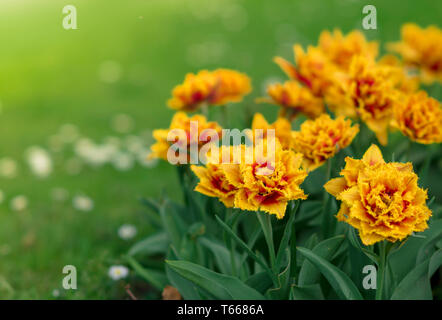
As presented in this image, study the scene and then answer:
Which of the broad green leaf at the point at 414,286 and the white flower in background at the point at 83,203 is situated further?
the white flower in background at the point at 83,203

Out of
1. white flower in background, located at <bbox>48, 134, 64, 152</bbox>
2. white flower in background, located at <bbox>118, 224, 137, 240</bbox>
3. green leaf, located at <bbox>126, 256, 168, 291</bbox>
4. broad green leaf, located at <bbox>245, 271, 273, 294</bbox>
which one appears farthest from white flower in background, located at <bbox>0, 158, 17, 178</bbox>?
broad green leaf, located at <bbox>245, 271, 273, 294</bbox>

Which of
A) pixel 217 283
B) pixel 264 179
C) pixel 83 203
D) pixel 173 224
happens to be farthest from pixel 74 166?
pixel 264 179

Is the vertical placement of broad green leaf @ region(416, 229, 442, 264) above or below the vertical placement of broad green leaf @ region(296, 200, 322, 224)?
below

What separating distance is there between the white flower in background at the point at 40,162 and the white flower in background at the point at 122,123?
1.98 ft

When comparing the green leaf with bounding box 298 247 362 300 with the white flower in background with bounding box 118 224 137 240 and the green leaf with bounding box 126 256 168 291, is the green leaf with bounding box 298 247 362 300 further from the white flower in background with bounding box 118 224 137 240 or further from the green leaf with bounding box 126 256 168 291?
the white flower in background with bounding box 118 224 137 240

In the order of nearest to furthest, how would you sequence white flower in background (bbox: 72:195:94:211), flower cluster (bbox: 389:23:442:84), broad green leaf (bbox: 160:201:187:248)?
broad green leaf (bbox: 160:201:187:248) < flower cluster (bbox: 389:23:442:84) < white flower in background (bbox: 72:195:94:211)

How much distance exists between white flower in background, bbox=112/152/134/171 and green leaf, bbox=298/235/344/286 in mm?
2028

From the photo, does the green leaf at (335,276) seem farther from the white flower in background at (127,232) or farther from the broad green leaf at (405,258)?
the white flower in background at (127,232)

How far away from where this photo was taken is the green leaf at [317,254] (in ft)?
4.94

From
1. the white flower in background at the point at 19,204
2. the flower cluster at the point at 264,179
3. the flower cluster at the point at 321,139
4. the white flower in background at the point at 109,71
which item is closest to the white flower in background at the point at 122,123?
the white flower in background at the point at 109,71

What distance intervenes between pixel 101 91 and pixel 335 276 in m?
3.72

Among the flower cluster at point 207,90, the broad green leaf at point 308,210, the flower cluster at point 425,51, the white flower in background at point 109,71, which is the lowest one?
the broad green leaf at point 308,210

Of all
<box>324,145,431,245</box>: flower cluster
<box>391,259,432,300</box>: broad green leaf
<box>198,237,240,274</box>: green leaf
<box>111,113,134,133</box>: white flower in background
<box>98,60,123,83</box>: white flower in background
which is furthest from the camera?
<box>98,60,123,83</box>: white flower in background

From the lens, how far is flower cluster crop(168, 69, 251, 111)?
6.38 feet
